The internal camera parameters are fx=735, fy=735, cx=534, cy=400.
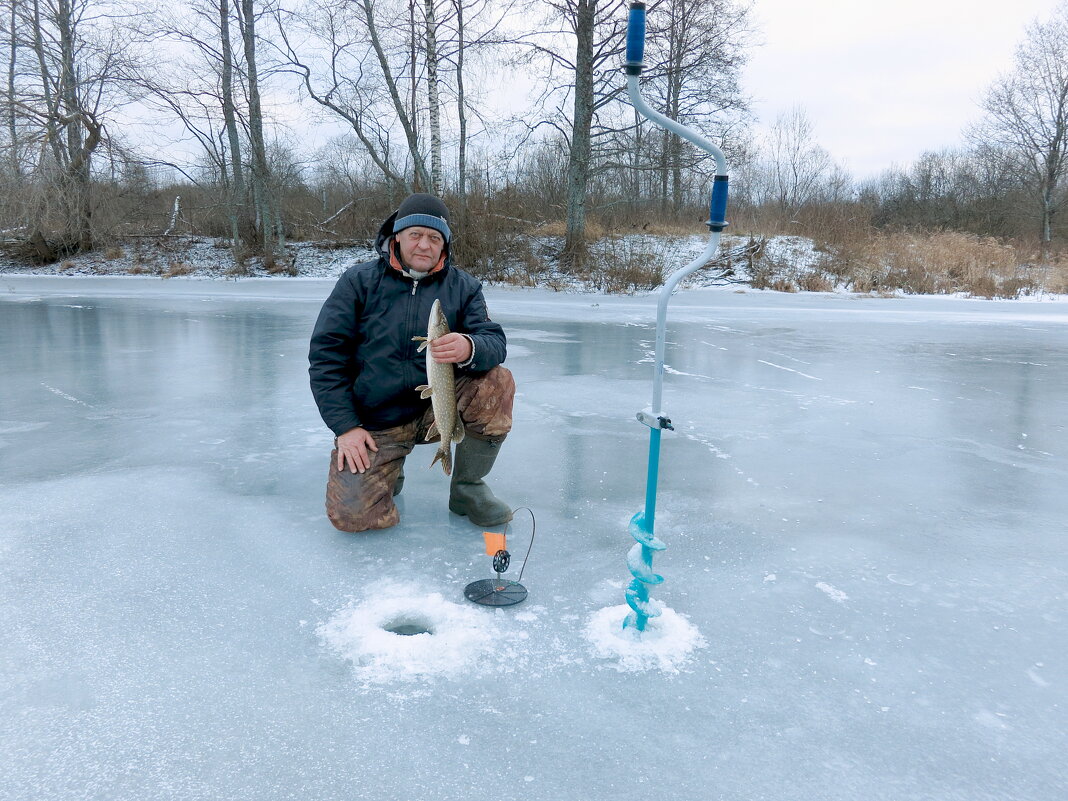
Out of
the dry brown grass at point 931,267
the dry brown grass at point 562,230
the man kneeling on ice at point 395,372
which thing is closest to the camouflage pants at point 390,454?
the man kneeling on ice at point 395,372

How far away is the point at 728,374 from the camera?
248 inches

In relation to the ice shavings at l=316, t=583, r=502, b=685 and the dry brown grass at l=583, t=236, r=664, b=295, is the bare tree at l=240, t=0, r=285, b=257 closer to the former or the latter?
the dry brown grass at l=583, t=236, r=664, b=295

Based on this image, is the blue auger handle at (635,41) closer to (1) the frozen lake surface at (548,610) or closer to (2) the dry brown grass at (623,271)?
(1) the frozen lake surface at (548,610)

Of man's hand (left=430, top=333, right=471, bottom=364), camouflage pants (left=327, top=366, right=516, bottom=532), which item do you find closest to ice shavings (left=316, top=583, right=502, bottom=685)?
camouflage pants (left=327, top=366, right=516, bottom=532)

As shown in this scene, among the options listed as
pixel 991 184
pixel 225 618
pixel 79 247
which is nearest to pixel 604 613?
pixel 225 618

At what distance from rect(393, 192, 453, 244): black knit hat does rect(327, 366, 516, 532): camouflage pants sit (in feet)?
1.97

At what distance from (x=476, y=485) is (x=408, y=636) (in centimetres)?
94

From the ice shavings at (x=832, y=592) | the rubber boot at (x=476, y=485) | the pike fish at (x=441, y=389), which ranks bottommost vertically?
A: the ice shavings at (x=832, y=592)

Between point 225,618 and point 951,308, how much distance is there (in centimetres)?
1278

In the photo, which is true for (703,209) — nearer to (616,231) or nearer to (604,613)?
(616,231)

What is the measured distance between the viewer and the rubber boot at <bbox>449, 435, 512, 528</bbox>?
292 centimetres

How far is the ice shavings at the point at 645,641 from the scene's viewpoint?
6.57 feet

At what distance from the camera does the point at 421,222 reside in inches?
109

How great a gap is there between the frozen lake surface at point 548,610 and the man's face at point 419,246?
1043mm
